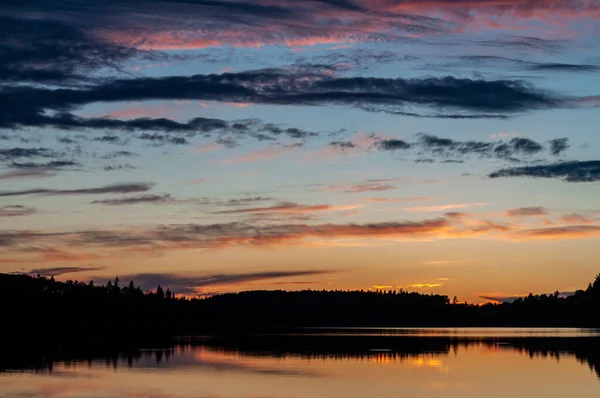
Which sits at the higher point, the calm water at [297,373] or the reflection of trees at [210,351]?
the reflection of trees at [210,351]

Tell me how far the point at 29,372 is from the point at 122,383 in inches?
373

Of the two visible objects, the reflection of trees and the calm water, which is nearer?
the calm water

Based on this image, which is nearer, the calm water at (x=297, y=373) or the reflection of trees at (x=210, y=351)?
the calm water at (x=297, y=373)

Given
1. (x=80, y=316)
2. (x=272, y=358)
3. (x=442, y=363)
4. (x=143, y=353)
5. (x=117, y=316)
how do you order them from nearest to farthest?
1. (x=442, y=363)
2. (x=272, y=358)
3. (x=143, y=353)
4. (x=80, y=316)
5. (x=117, y=316)

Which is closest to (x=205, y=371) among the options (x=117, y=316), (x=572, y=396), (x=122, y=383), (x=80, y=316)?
(x=122, y=383)

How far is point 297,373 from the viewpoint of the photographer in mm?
57562

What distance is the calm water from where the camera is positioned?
154ft

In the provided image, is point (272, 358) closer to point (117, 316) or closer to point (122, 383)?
point (122, 383)

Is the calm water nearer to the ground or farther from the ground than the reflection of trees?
nearer to the ground

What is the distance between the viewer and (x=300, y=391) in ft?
154

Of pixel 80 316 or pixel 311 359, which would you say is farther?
pixel 80 316

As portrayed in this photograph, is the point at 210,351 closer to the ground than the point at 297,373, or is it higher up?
higher up

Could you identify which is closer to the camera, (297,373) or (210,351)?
(297,373)

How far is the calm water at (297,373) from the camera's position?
154 ft
